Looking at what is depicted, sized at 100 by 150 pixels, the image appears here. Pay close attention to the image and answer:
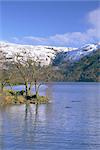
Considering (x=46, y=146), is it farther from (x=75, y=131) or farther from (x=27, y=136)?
(x=75, y=131)

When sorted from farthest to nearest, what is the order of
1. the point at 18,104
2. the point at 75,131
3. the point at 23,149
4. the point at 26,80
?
the point at 26,80 < the point at 18,104 < the point at 75,131 < the point at 23,149

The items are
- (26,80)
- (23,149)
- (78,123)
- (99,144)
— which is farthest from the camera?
(26,80)

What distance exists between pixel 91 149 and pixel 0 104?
2876 cm

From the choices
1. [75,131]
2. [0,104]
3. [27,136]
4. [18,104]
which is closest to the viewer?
[27,136]

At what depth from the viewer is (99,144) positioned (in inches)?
832

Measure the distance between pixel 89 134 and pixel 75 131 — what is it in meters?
1.52

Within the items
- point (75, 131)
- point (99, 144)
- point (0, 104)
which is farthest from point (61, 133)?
point (0, 104)

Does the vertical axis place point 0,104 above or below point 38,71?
below

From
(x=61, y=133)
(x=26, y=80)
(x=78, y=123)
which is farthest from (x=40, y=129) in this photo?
(x=26, y=80)

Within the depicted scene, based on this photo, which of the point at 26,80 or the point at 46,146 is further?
the point at 26,80

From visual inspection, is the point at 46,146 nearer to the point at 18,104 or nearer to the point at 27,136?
the point at 27,136

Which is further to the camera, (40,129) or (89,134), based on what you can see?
(40,129)

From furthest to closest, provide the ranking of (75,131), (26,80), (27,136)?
(26,80)
(75,131)
(27,136)

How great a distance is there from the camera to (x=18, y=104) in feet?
165
